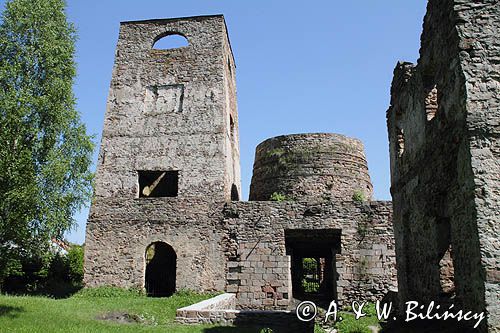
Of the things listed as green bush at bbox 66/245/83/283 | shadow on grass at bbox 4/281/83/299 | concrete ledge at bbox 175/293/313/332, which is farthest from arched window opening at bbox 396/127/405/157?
green bush at bbox 66/245/83/283

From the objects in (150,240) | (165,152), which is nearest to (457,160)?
(150,240)

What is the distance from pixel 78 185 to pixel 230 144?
748cm

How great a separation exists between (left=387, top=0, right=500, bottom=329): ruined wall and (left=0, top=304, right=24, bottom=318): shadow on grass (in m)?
8.21

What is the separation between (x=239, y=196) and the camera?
1883 cm

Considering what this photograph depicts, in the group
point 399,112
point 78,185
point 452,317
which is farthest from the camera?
point 78,185

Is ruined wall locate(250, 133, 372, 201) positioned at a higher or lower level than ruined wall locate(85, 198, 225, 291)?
higher

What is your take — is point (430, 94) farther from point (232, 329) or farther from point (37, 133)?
point (37, 133)

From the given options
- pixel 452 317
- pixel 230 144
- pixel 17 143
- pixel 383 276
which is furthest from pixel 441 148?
pixel 230 144

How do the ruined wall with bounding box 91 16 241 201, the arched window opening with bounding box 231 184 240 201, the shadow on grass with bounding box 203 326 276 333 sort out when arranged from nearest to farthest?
1. the shadow on grass with bounding box 203 326 276 333
2. the ruined wall with bounding box 91 16 241 201
3. the arched window opening with bounding box 231 184 240 201

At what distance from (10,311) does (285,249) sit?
305 inches

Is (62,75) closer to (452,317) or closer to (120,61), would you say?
(120,61)

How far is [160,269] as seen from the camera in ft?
60.2

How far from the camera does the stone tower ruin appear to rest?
13945 millimetres

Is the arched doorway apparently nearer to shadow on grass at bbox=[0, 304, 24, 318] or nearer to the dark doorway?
the dark doorway
